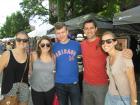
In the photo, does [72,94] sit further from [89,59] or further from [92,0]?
[92,0]

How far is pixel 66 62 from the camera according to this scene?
5.98m

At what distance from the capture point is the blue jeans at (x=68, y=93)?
6055 millimetres

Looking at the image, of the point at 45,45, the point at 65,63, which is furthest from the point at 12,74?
the point at 65,63

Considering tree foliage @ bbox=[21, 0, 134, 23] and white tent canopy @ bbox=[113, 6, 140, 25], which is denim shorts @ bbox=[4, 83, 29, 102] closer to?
white tent canopy @ bbox=[113, 6, 140, 25]

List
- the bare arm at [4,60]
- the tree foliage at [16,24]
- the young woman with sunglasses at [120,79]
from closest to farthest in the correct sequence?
the young woman with sunglasses at [120,79] → the bare arm at [4,60] → the tree foliage at [16,24]

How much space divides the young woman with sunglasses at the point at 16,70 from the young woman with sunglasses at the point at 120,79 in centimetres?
139

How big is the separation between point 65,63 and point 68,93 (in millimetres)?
537

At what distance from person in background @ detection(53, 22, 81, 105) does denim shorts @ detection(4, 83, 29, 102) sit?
0.53 m

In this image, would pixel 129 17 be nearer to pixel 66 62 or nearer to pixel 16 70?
pixel 66 62

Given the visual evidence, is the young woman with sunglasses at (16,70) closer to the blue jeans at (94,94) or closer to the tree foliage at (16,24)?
the blue jeans at (94,94)

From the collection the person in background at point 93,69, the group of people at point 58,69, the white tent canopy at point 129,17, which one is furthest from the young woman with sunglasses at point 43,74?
the white tent canopy at point 129,17

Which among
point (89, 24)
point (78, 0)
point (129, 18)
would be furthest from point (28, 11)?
point (89, 24)

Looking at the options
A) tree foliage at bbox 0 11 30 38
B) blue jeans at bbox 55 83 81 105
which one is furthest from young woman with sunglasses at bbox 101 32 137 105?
tree foliage at bbox 0 11 30 38

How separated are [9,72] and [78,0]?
84.7 feet
